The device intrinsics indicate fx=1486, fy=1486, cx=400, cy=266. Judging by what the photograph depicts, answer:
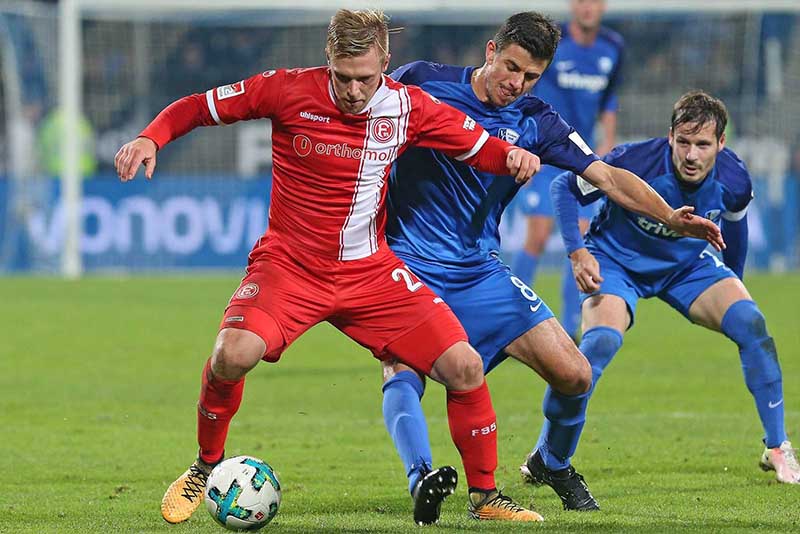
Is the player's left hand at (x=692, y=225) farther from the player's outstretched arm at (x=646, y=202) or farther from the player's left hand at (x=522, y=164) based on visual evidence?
the player's left hand at (x=522, y=164)

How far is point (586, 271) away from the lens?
6.63 meters

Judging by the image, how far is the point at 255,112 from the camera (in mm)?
5766

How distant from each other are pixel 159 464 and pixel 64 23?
13.3m

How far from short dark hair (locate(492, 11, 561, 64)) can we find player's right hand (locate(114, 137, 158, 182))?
1508 millimetres

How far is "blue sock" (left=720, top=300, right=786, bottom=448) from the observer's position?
270 inches

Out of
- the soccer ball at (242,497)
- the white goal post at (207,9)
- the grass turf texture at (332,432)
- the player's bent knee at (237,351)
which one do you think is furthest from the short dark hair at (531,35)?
the white goal post at (207,9)

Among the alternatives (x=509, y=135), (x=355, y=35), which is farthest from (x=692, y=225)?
(x=355, y=35)

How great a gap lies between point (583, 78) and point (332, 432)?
4963mm

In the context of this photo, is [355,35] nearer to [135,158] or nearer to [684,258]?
[135,158]

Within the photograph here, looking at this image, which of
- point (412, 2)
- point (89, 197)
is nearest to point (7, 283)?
point (89, 197)

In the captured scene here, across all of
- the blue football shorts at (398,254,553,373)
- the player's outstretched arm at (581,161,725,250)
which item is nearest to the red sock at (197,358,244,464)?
the blue football shorts at (398,254,553,373)

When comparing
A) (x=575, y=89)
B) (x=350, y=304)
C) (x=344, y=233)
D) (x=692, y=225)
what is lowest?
(x=575, y=89)

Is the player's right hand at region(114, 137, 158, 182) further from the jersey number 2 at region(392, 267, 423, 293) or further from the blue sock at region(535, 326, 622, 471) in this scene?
the blue sock at region(535, 326, 622, 471)

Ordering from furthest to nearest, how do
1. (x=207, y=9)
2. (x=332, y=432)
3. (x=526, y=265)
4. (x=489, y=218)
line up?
(x=207, y=9)
(x=526, y=265)
(x=332, y=432)
(x=489, y=218)
